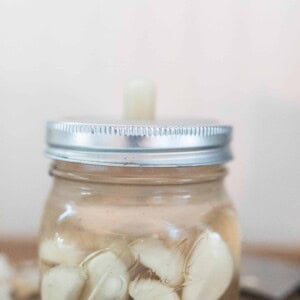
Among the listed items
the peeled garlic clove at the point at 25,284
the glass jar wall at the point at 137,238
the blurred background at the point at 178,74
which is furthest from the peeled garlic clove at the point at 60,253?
the blurred background at the point at 178,74

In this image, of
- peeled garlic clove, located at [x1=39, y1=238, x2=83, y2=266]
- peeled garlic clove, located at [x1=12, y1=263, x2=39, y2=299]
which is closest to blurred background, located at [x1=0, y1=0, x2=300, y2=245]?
peeled garlic clove, located at [x1=12, y1=263, x2=39, y2=299]

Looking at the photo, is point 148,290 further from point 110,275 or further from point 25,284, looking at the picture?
point 25,284

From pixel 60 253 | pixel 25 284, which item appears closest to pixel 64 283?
pixel 60 253

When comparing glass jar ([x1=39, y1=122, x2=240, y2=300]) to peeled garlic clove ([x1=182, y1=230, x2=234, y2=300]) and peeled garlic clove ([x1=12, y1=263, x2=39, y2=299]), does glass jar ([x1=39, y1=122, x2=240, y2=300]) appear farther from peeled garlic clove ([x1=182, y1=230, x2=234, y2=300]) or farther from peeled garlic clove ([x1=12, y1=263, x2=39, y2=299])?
peeled garlic clove ([x1=12, y1=263, x2=39, y2=299])

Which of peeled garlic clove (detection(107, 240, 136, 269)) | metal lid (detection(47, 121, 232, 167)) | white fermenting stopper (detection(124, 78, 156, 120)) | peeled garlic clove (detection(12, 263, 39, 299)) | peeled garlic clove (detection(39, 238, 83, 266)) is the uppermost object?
white fermenting stopper (detection(124, 78, 156, 120))

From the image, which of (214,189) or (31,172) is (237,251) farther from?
(31,172)

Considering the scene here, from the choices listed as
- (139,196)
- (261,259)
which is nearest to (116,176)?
(139,196)

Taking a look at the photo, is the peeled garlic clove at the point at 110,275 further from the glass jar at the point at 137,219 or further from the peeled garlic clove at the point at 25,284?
the peeled garlic clove at the point at 25,284
